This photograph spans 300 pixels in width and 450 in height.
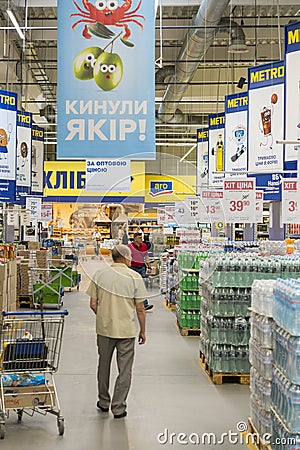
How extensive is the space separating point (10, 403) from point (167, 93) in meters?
19.2

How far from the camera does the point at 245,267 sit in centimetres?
759

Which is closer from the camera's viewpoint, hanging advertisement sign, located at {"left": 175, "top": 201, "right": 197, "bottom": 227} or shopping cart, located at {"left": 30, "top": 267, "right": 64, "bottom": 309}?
shopping cart, located at {"left": 30, "top": 267, "right": 64, "bottom": 309}

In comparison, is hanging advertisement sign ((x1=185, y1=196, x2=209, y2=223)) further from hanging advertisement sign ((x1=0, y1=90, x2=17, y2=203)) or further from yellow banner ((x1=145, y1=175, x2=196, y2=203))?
hanging advertisement sign ((x1=0, y1=90, x2=17, y2=203))

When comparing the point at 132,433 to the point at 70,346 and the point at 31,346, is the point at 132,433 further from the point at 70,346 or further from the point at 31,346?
the point at 70,346

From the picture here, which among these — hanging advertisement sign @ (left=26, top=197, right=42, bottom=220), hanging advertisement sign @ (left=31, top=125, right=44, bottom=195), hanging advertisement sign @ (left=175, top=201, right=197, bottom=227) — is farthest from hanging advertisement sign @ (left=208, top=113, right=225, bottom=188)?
Answer: hanging advertisement sign @ (left=26, top=197, right=42, bottom=220)

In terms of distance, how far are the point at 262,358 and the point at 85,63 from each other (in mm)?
3213

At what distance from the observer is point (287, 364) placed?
176 inches

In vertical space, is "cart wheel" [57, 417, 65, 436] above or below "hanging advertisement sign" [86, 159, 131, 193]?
below

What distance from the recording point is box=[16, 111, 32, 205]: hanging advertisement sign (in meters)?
15.9

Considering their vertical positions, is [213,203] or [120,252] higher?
[213,203]

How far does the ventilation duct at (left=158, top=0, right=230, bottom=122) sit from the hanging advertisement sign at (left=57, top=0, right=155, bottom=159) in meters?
7.96

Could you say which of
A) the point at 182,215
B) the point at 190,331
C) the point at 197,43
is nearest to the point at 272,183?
the point at 190,331

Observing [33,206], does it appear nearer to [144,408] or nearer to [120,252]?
[144,408]

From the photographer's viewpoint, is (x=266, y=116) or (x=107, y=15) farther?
(x=266, y=116)
